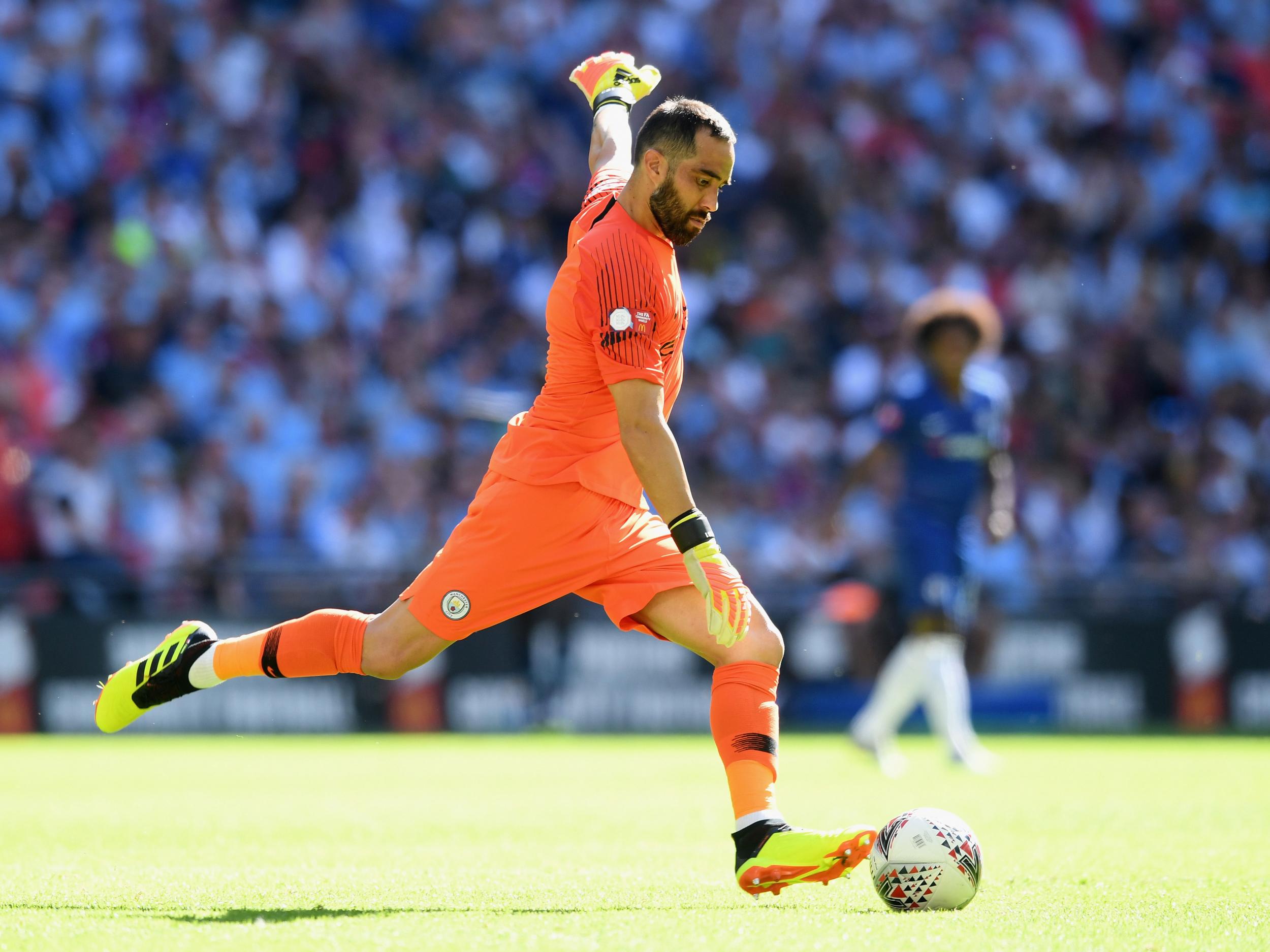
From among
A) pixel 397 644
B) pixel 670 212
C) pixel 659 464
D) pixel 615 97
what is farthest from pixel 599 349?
pixel 615 97

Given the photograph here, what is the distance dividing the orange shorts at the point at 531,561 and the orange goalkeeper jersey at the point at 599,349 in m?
0.08

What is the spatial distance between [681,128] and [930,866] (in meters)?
2.47

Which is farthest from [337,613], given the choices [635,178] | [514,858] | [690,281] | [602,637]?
[690,281]

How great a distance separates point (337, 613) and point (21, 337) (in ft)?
39.2

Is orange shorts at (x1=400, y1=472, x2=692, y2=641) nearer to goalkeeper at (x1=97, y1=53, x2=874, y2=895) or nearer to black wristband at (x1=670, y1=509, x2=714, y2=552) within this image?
goalkeeper at (x1=97, y1=53, x2=874, y2=895)

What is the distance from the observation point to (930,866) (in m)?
5.25

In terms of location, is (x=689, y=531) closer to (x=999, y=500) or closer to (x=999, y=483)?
(x=999, y=500)

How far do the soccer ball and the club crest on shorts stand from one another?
1.59 m

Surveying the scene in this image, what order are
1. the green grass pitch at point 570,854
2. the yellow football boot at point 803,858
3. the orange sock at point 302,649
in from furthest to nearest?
the orange sock at point 302,649 < the yellow football boot at point 803,858 < the green grass pitch at point 570,854

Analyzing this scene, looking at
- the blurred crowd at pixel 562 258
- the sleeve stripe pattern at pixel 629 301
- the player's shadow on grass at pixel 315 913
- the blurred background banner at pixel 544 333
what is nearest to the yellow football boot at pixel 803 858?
the player's shadow on grass at pixel 315 913

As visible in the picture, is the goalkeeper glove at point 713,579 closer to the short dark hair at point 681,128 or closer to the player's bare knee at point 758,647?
the player's bare knee at point 758,647

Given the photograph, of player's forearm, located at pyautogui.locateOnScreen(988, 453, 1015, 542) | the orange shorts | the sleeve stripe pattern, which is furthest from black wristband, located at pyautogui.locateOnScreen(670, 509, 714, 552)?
player's forearm, located at pyautogui.locateOnScreen(988, 453, 1015, 542)

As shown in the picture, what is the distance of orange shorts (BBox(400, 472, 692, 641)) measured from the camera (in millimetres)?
5770

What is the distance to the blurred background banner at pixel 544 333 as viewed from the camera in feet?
51.9
